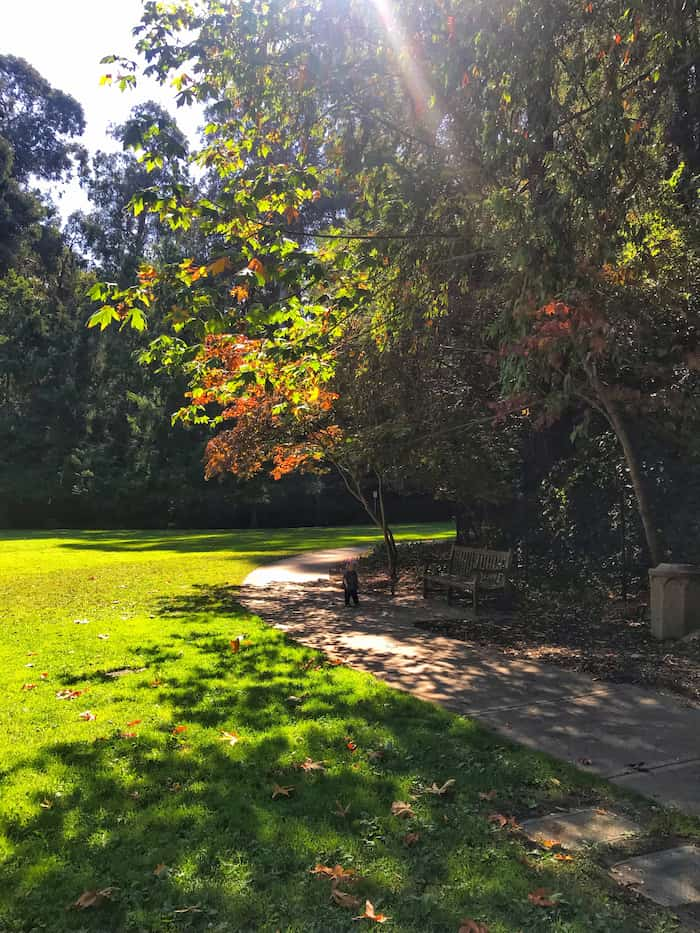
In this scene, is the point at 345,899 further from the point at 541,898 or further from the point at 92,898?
the point at 92,898

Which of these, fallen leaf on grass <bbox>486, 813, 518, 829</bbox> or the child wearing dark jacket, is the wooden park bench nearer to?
the child wearing dark jacket

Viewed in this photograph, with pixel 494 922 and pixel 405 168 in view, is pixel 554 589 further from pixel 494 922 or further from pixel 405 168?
pixel 494 922

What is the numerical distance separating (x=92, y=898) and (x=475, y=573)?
30.3 ft

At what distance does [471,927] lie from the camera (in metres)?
2.96

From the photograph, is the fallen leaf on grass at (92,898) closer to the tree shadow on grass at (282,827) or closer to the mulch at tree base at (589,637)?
the tree shadow on grass at (282,827)

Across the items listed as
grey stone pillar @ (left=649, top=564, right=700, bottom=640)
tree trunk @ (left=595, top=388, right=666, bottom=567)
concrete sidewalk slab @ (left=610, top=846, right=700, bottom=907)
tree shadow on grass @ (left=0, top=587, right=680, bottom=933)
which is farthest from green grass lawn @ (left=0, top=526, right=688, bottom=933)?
tree trunk @ (left=595, top=388, right=666, bottom=567)

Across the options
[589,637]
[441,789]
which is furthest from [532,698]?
[589,637]

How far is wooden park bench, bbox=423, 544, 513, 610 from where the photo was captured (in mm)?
11117

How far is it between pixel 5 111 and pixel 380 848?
5499 centimetres

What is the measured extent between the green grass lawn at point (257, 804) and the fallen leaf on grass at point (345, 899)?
3cm

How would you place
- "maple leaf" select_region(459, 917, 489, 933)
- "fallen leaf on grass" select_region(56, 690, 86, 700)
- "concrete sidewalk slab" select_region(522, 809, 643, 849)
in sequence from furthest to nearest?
1. "fallen leaf on grass" select_region(56, 690, 86, 700)
2. "concrete sidewalk slab" select_region(522, 809, 643, 849)
3. "maple leaf" select_region(459, 917, 489, 933)

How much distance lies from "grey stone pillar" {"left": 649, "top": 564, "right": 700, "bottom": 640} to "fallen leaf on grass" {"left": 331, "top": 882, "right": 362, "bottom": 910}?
6426 mm

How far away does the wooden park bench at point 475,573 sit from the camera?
11.1m

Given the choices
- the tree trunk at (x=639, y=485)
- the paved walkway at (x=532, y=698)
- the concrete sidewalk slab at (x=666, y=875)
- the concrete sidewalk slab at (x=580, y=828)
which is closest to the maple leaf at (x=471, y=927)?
the concrete sidewalk slab at (x=666, y=875)
